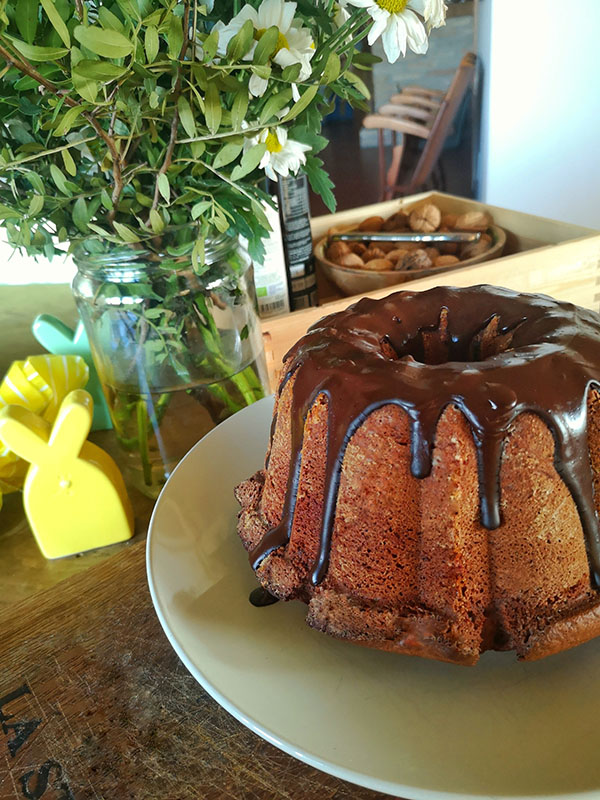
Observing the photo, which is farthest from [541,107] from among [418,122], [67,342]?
[67,342]

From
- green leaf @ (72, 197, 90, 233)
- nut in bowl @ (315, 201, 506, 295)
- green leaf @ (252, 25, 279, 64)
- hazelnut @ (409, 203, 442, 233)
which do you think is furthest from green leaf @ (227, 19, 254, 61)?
hazelnut @ (409, 203, 442, 233)

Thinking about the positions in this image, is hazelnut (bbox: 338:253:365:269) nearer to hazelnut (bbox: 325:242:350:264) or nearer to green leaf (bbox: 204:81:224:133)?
hazelnut (bbox: 325:242:350:264)

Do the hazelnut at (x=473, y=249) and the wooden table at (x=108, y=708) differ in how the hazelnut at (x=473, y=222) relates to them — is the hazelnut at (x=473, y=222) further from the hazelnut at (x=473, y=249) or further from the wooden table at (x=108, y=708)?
the wooden table at (x=108, y=708)

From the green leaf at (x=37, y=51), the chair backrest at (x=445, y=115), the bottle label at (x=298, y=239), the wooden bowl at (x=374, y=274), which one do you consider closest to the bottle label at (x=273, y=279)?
the bottle label at (x=298, y=239)

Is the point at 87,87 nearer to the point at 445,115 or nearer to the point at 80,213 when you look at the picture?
the point at 80,213

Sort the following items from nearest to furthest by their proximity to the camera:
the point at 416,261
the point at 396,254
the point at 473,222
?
the point at 416,261, the point at 396,254, the point at 473,222

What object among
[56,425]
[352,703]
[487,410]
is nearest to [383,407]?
[487,410]

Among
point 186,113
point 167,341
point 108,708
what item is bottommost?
point 108,708
